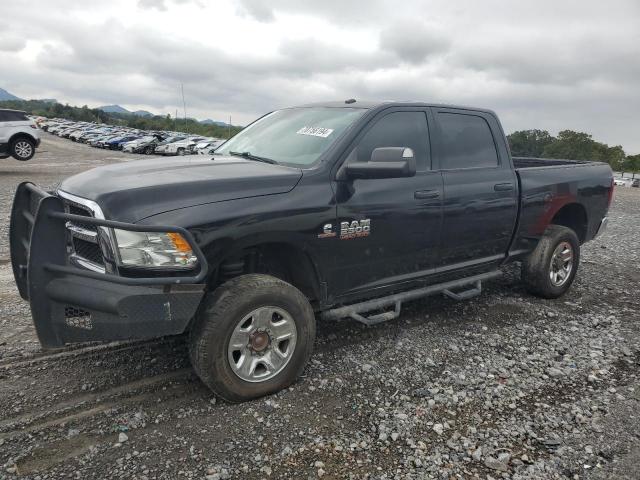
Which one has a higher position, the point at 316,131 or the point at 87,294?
the point at 316,131

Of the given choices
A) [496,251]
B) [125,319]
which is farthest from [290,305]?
[496,251]

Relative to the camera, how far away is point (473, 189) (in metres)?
4.25

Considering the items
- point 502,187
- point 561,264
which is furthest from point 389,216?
point 561,264

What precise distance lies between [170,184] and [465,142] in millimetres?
2694

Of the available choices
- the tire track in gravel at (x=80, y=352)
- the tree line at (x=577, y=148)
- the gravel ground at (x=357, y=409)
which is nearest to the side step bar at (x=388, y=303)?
the gravel ground at (x=357, y=409)

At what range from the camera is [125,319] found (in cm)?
268

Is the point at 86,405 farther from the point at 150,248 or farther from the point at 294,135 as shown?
the point at 294,135

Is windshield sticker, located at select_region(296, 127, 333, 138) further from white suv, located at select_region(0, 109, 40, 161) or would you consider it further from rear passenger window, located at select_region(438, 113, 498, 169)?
white suv, located at select_region(0, 109, 40, 161)

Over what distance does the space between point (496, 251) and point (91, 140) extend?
43586 mm

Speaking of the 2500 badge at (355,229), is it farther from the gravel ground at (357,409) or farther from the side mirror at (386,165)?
the gravel ground at (357,409)

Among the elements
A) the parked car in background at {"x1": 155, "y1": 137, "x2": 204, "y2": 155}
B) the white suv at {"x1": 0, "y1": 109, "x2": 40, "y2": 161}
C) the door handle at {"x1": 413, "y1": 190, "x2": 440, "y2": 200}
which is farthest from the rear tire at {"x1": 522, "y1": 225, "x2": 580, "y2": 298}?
the parked car in background at {"x1": 155, "y1": 137, "x2": 204, "y2": 155}

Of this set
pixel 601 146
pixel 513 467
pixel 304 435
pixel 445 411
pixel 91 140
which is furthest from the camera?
pixel 601 146

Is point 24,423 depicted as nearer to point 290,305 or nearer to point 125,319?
point 125,319

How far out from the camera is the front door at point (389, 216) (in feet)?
11.4
